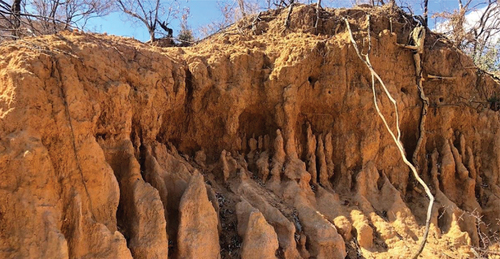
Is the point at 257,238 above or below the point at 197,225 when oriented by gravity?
below

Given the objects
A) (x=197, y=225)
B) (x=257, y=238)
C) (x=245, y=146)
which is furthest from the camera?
(x=245, y=146)

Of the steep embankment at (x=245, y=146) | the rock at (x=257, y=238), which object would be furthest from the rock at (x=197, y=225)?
the rock at (x=257, y=238)

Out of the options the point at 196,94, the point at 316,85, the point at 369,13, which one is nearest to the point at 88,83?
the point at 196,94

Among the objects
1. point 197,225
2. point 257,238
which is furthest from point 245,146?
point 197,225

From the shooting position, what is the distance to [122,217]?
6.02m

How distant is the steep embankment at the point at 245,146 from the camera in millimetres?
5191

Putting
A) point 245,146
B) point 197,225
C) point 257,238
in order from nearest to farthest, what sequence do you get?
point 197,225 → point 257,238 → point 245,146

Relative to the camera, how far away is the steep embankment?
519 centimetres

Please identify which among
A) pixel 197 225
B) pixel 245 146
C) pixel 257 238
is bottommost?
pixel 257 238

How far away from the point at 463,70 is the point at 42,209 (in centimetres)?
988

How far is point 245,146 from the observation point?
339 inches

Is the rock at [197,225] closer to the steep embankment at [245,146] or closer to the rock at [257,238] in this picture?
the steep embankment at [245,146]

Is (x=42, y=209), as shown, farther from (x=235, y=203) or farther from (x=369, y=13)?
(x=369, y=13)

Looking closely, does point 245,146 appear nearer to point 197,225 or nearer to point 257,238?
point 257,238
